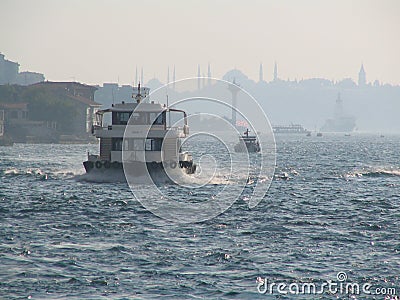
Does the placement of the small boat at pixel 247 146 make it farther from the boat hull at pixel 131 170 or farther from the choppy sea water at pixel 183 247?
the choppy sea water at pixel 183 247

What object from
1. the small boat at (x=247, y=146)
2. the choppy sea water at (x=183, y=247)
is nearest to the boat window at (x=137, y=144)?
the choppy sea water at (x=183, y=247)

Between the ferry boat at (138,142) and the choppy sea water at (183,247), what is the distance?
19.2 ft

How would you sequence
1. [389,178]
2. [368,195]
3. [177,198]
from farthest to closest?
[389,178]
[368,195]
[177,198]

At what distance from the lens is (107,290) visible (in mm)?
26859

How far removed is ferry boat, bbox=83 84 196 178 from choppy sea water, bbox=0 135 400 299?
585 cm

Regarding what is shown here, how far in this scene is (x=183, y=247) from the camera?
3481cm

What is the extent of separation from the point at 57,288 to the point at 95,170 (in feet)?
131

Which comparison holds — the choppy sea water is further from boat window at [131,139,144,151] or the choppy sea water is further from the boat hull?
boat window at [131,139,144,151]

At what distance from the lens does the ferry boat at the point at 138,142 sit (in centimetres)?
6462

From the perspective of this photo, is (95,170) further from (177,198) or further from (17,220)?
(17,220)

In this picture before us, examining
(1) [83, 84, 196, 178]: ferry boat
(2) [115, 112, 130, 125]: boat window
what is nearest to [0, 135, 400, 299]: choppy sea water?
(1) [83, 84, 196, 178]: ferry boat

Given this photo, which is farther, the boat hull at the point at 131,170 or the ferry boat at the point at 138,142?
the ferry boat at the point at 138,142

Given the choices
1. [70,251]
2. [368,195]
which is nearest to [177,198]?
[368,195]

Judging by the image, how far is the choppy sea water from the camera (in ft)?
91.0
